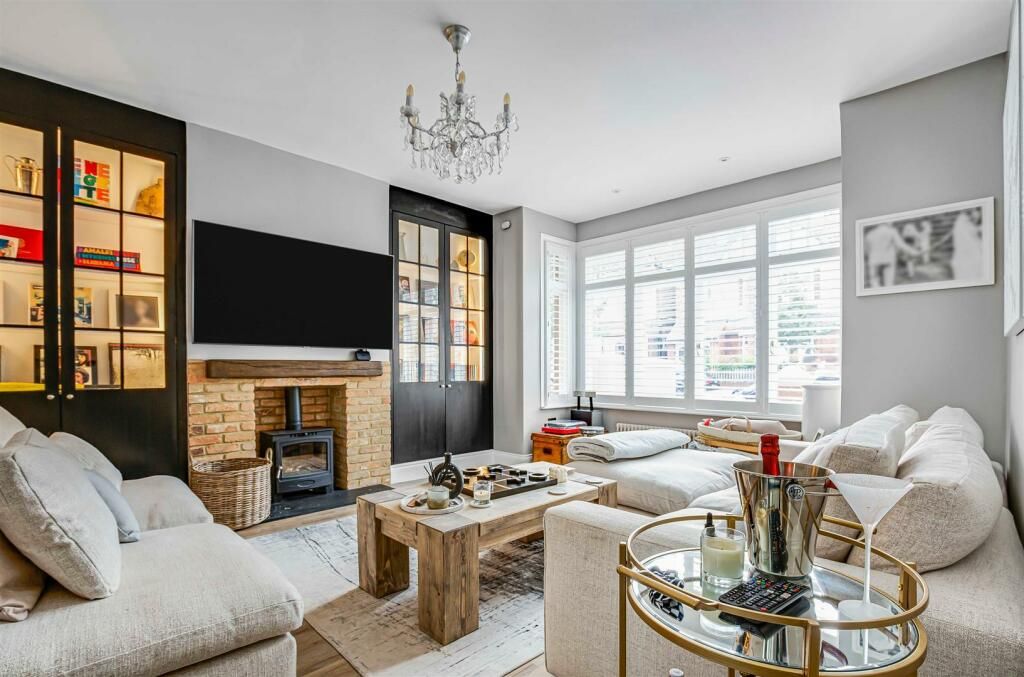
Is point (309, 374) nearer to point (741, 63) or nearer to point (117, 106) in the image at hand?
point (117, 106)

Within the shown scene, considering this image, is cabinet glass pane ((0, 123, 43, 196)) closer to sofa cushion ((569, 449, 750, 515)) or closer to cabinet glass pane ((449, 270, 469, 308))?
cabinet glass pane ((449, 270, 469, 308))

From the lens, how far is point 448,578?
197 cm

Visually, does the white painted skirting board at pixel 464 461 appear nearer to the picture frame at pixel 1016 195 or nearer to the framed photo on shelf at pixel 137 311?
the framed photo on shelf at pixel 137 311

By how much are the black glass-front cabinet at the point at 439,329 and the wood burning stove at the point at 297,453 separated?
2.23 ft

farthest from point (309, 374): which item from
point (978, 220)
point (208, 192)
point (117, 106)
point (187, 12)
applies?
point (978, 220)

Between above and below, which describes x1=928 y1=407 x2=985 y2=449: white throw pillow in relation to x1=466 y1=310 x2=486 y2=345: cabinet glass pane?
below

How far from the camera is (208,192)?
138 inches

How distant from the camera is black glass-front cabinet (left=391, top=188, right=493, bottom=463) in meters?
4.70

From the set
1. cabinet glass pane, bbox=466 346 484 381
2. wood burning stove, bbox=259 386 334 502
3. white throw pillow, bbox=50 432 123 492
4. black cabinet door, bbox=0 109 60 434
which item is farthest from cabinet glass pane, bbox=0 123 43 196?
cabinet glass pane, bbox=466 346 484 381

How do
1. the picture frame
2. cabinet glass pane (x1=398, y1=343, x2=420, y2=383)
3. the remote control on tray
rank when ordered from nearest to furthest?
the remote control on tray
the picture frame
cabinet glass pane (x1=398, y1=343, x2=420, y2=383)

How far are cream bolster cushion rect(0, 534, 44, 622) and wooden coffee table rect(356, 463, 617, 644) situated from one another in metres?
1.17

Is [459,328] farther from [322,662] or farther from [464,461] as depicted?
[322,662]

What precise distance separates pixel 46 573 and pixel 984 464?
2653 millimetres

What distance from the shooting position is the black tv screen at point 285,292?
Result: 3.49 metres
